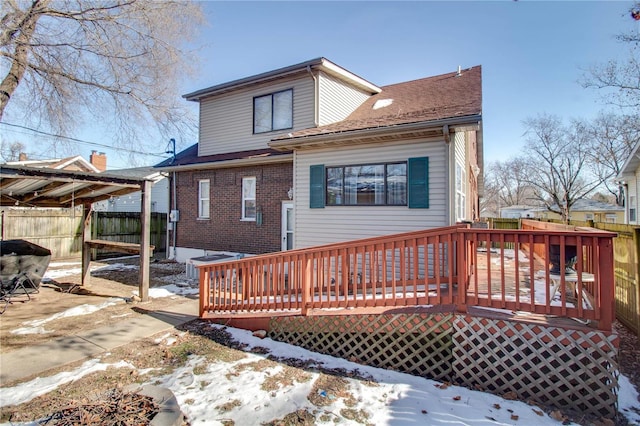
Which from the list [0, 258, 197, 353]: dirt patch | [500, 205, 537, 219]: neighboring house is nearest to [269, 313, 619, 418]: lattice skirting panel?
[0, 258, 197, 353]: dirt patch

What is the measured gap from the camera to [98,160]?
24297 mm

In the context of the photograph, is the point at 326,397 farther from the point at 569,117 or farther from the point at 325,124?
the point at 569,117

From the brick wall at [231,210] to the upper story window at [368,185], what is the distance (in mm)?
1951

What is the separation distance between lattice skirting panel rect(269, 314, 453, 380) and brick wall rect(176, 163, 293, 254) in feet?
17.6

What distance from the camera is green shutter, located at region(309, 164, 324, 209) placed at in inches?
333

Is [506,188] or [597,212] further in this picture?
[506,188]

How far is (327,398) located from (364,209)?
16.4 feet

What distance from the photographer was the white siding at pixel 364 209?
7.04 meters

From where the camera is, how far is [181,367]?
4145 mm

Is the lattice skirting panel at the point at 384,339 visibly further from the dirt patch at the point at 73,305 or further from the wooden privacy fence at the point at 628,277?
the dirt patch at the point at 73,305

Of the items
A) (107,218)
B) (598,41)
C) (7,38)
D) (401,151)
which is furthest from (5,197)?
(598,41)

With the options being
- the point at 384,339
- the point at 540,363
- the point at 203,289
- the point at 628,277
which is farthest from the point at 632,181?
the point at 203,289

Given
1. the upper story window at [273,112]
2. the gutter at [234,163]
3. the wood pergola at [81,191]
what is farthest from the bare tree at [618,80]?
the wood pergola at [81,191]

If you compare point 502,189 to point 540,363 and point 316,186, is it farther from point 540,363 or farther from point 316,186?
point 540,363
